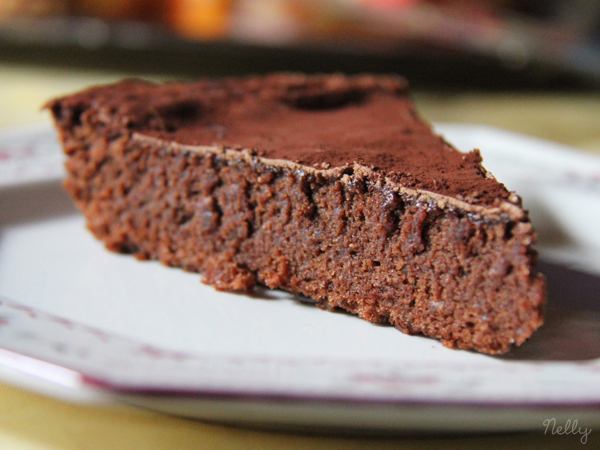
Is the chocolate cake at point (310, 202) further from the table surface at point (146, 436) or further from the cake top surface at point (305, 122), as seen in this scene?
the table surface at point (146, 436)

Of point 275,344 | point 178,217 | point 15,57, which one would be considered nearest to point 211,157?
point 178,217

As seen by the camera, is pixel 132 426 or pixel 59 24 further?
pixel 59 24

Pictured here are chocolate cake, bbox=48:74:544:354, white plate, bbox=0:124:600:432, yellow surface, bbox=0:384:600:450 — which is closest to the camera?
white plate, bbox=0:124:600:432

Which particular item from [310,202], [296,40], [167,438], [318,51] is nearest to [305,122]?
[310,202]

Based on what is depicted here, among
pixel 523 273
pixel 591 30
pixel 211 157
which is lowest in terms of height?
pixel 523 273

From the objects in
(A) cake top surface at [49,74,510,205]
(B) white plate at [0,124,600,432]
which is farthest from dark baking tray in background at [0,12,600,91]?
(B) white plate at [0,124,600,432]

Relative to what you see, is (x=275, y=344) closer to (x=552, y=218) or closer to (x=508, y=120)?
(x=552, y=218)

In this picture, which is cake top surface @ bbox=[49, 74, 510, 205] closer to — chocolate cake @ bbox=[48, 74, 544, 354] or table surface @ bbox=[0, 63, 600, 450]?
chocolate cake @ bbox=[48, 74, 544, 354]
